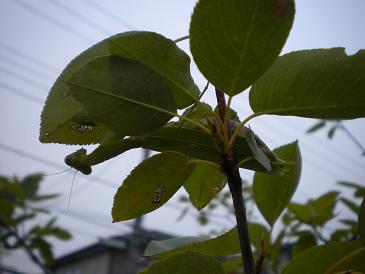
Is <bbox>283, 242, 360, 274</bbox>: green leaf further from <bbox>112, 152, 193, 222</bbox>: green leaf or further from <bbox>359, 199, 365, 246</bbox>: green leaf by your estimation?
<bbox>112, 152, 193, 222</bbox>: green leaf

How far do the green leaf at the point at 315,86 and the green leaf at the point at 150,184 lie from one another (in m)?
0.12

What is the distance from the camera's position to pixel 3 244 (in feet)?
6.93

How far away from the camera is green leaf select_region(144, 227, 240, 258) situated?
22.5 inches

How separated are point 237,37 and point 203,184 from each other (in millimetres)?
255

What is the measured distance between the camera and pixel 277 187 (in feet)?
2.13

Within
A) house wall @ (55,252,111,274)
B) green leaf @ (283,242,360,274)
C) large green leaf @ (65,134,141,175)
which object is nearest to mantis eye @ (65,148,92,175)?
large green leaf @ (65,134,141,175)

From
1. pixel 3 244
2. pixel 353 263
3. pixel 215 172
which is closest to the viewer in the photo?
pixel 353 263

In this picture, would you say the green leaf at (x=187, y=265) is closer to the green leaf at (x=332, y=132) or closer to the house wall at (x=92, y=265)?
the green leaf at (x=332, y=132)

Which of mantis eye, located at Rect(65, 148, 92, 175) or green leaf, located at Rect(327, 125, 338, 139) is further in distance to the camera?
green leaf, located at Rect(327, 125, 338, 139)

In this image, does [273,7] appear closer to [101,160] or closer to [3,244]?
[101,160]

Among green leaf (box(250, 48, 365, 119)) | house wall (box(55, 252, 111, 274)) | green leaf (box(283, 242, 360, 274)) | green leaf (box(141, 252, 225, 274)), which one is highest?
green leaf (box(250, 48, 365, 119))

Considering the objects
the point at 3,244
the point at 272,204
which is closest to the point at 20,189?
the point at 3,244

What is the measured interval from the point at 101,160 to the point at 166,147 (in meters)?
0.08

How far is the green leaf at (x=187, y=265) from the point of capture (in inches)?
18.6
